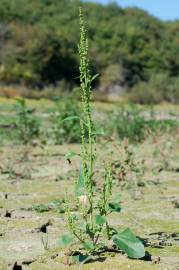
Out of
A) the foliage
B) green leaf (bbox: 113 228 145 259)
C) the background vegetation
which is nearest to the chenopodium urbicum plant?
green leaf (bbox: 113 228 145 259)

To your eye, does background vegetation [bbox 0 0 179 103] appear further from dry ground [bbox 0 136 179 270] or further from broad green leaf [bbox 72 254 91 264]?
broad green leaf [bbox 72 254 91 264]

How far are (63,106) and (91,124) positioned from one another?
6867mm

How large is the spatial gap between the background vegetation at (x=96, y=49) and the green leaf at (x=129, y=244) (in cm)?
2181

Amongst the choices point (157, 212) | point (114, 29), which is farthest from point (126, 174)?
point (114, 29)

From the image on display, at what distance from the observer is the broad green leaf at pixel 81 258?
290cm

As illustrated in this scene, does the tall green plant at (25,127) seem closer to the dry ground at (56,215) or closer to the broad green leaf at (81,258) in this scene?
the dry ground at (56,215)

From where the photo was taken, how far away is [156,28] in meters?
55.7

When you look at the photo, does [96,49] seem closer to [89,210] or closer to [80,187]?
[80,187]

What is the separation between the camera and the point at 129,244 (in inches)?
116

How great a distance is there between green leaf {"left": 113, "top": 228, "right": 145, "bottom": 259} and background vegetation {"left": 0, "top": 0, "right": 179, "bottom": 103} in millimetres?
21813

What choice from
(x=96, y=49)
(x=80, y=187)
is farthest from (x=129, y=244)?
(x=96, y=49)

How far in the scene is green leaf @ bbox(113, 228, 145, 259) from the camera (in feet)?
9.53

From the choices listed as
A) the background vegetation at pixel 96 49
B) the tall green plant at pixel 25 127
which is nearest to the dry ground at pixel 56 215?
the tall green plant at pixel 25 127

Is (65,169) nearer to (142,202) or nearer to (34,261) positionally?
(142,202)
